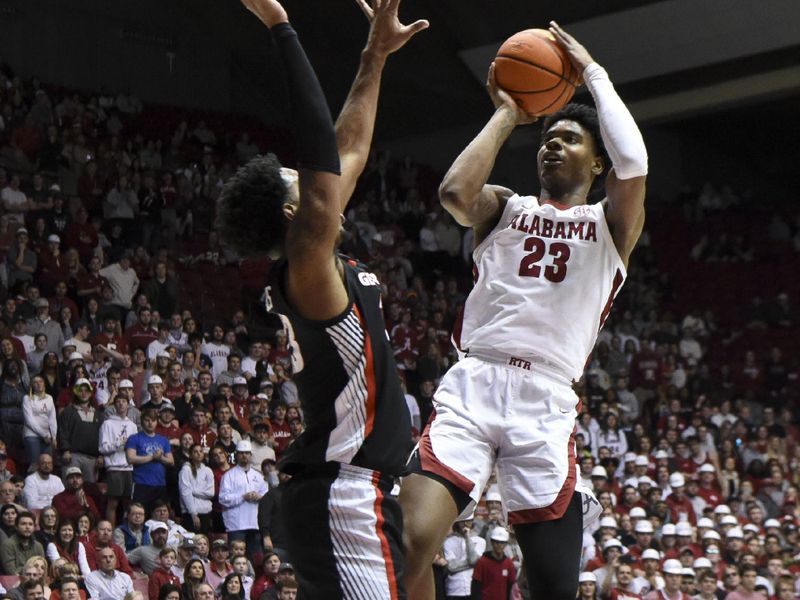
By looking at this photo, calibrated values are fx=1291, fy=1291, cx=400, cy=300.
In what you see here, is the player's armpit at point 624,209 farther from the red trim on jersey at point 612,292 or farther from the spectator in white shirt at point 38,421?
the spectator in white shirt at point 38,421

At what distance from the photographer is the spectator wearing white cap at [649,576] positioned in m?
12.9

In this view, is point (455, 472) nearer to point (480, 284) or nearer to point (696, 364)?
point (480, 284)

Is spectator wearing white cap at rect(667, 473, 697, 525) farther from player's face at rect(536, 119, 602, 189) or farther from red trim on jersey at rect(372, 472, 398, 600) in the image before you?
red trim on jersey at rect(372, 472, 398, 600)

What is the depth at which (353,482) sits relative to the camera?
3.61 meters

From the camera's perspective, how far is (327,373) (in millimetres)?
3629

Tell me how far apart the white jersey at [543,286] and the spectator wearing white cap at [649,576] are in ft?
27.7

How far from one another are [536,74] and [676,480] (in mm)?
11325

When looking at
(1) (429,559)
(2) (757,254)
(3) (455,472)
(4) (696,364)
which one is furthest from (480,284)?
(2) (757,254)

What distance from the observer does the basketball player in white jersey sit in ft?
15.4

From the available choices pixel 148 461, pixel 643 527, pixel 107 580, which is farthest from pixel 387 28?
pixel 643 527

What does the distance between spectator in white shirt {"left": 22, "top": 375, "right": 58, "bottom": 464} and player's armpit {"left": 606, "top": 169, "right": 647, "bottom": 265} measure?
7.89m

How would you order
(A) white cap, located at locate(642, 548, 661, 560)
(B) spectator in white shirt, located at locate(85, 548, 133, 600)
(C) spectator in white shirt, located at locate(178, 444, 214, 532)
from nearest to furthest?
(B) spectator in white shirt, located at locate(85, 548, 133, 600), (C) spectator in white shirt, located at locate(178, 444, 214, 532), (A) white cap, located at locate(642, 548, 661, 560)

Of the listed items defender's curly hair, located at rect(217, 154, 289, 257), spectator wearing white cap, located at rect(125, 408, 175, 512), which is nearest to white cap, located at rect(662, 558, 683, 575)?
spectator wearing white cap, located at rect(125, 408, 175, 512)

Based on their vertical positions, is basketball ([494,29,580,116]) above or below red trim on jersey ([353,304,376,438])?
above
